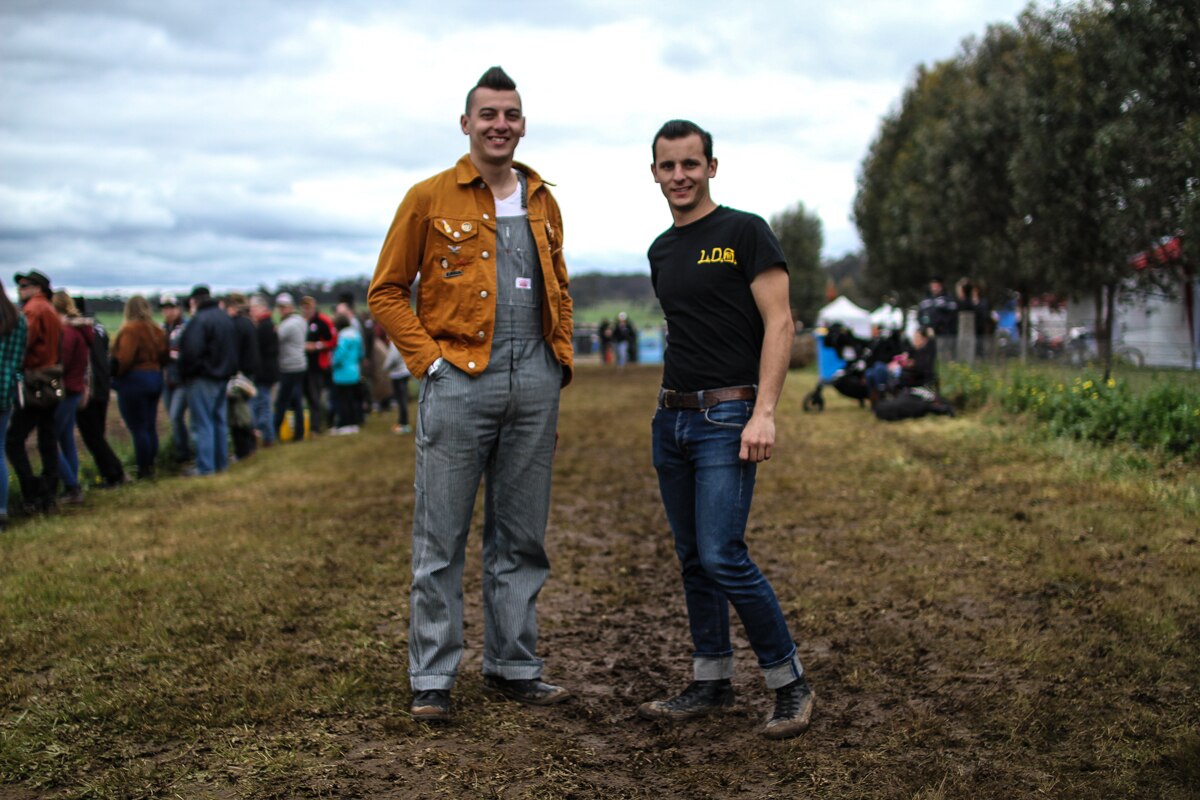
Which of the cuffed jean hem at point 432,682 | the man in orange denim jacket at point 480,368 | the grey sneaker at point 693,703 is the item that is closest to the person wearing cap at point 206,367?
the man in orange denim jacket at point 480,368

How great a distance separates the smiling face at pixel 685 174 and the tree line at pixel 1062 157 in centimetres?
1022

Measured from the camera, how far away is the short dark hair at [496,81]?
404 centimetres

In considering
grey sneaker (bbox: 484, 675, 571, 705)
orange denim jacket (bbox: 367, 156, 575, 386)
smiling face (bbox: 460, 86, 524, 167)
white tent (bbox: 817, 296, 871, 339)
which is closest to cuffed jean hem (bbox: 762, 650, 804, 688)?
grey sneaker (bbox: 484, 675, 571, 705)

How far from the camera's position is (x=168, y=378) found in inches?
515

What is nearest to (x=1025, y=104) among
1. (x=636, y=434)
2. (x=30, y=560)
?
(x=636, y=434)

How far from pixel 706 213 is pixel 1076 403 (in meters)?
8.72

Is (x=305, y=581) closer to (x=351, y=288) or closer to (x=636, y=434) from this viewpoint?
(x=636, y=434)

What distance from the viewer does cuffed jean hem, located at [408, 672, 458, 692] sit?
13.4ft

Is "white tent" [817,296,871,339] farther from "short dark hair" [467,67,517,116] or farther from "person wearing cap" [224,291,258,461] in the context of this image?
"short dark hair" [467,67,517,116]

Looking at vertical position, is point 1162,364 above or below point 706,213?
below

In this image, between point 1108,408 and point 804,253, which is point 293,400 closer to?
point 1108,408

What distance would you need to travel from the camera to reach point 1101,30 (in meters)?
16.0

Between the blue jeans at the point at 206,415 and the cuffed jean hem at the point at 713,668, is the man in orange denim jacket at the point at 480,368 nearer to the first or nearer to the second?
the cuffed jean hem at the point at 713,668

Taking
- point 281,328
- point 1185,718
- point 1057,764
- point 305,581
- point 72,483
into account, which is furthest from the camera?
point 281,328
